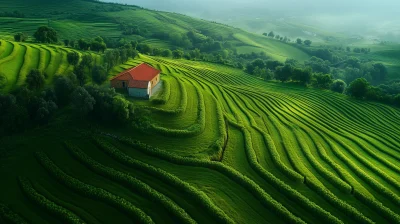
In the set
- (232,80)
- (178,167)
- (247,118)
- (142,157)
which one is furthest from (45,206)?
(232,80)

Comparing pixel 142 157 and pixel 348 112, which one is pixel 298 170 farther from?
pixel 348 112

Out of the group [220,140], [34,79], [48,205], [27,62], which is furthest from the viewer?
[27,62]

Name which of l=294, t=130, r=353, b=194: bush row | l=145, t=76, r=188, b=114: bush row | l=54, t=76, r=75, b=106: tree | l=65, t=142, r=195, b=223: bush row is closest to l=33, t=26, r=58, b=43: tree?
l=54, t=76, r=75, b=106: tree

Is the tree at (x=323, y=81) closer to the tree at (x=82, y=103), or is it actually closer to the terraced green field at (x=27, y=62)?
the terraced green field at (x=27, y=62)

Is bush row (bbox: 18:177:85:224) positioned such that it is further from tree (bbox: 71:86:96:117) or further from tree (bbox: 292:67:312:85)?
tree (bbox: 292:67:312:85)

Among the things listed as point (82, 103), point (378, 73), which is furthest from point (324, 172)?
point (378, 73)

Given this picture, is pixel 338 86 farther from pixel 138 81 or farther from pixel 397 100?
pixel 138 81
